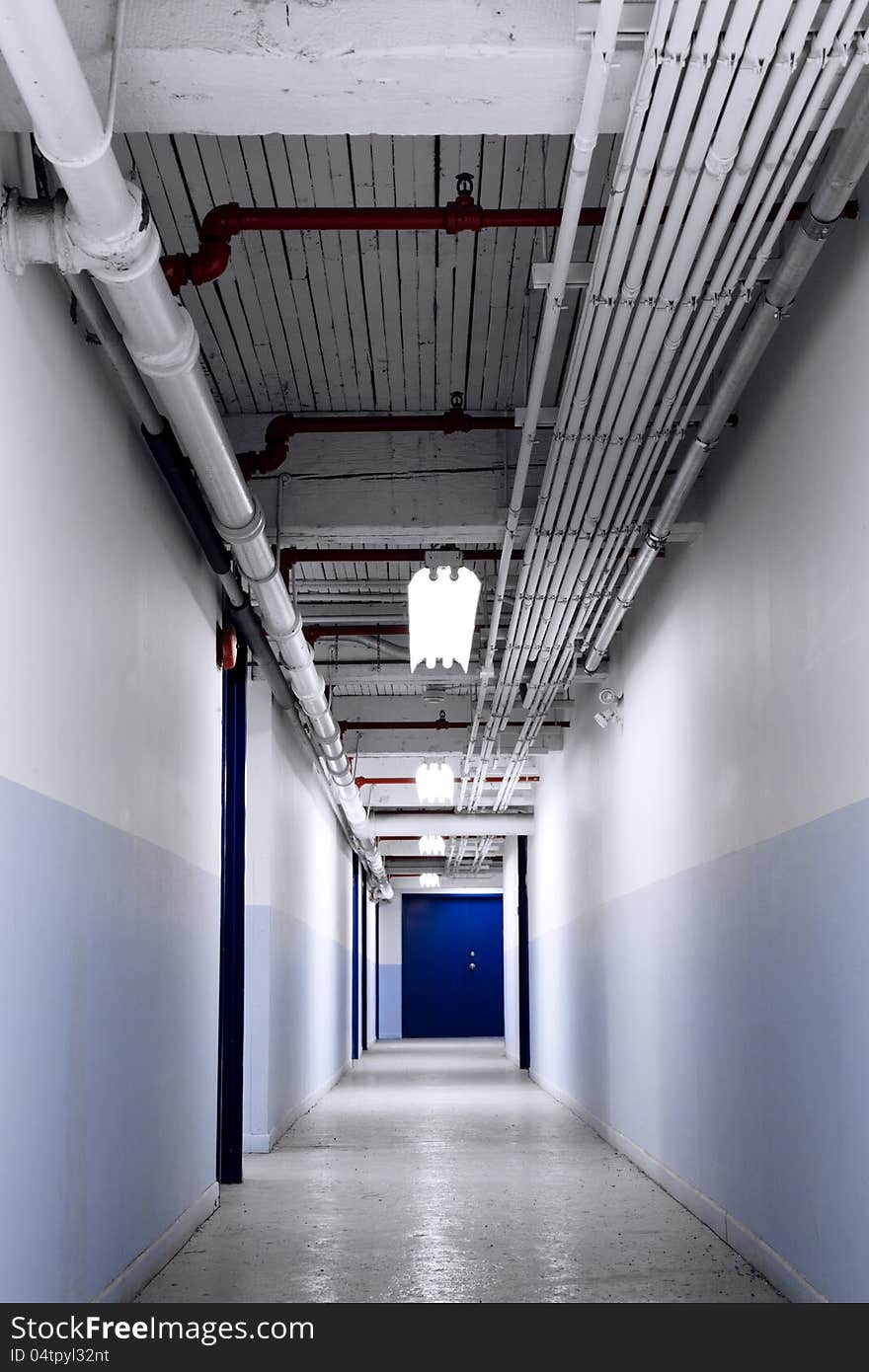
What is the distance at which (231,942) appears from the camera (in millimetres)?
7227

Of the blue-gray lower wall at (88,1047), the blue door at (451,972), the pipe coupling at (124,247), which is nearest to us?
the pipe coupling at (124,247)

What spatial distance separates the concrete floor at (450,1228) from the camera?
469 cm

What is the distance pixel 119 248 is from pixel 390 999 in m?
25.9

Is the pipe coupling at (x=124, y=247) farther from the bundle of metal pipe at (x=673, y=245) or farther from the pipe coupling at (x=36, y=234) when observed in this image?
the bundle of metal pipe at (x=673, y=245)

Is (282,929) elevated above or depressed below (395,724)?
below

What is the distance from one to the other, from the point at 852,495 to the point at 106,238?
2.22 m

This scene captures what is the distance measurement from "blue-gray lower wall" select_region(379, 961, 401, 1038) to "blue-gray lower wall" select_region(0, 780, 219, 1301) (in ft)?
73.1

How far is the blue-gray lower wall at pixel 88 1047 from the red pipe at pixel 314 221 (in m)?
1.72

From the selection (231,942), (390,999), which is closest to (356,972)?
(390,999)

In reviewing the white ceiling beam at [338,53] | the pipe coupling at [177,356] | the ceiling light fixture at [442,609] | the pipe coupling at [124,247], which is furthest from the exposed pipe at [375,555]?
the white ceiling beam at [338,53]

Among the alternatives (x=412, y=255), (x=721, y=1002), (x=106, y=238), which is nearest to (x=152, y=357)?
(x=106, y=238)

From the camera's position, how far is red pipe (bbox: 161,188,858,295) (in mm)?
4023

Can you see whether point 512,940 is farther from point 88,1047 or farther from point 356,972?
point 88,1047
